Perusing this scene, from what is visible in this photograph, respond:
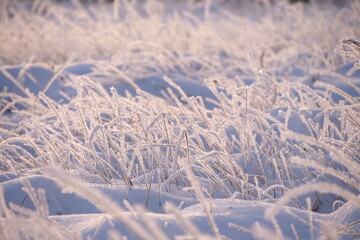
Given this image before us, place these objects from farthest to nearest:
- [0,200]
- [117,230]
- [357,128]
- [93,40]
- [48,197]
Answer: [93,40] < [357,128] < [48,197] < [117,230] < [0,200]

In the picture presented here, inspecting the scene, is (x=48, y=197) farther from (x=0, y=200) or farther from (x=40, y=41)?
(x=40, y=41)

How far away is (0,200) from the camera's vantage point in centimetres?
74

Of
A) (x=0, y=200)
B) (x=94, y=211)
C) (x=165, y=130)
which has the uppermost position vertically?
(x=0, y=200)

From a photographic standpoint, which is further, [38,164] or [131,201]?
[38,164]

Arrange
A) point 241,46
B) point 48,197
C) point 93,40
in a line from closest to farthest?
1. point 48,197
2. point 93,40
3. point 241,46

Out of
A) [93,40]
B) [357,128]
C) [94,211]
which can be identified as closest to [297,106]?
[357,128]

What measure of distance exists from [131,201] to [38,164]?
0.49 meters

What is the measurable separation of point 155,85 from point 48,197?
6.45 feet

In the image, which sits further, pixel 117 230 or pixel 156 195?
pixel 156 195

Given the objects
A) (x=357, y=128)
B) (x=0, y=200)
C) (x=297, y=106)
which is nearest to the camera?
(x=0, y=200)

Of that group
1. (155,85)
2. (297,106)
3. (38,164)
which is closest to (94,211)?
(38,164)

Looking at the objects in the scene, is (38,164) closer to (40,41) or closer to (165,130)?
(165,130)

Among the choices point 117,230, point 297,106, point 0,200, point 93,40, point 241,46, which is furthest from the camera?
point 241,46

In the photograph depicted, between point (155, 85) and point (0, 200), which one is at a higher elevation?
point (0, 200)
